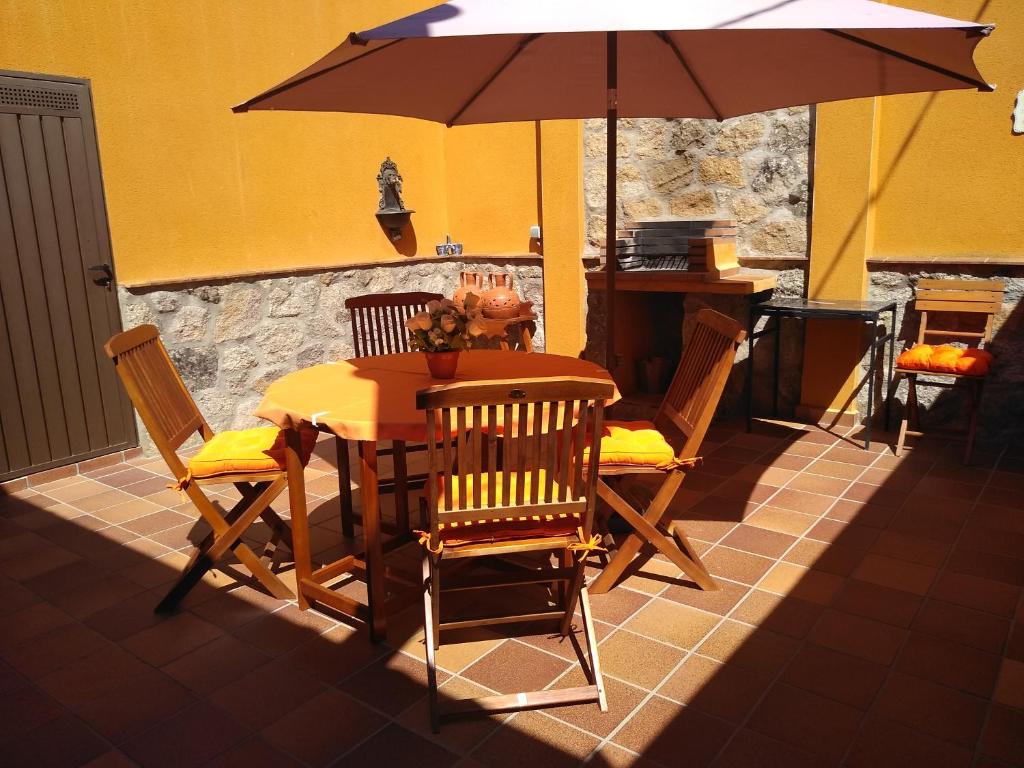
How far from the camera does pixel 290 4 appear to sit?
5.26 metres

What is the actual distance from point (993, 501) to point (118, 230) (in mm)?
4817

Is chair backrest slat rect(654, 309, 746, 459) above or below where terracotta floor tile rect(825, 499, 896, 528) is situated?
above

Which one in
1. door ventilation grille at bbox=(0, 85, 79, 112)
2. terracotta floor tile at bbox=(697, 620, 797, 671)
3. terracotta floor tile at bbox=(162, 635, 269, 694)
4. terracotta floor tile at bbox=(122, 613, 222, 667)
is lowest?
terracotta floor tile at bbox=(697, 620, 797, 671)

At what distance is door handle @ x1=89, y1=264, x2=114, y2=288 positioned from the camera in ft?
14.7

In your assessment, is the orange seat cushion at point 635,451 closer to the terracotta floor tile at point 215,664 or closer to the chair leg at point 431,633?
the chair leg at point 431,633

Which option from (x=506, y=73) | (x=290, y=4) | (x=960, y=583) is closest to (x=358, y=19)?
(x=290, y=4)

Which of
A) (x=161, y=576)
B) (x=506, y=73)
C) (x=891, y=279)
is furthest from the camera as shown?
(x=891, y=279)

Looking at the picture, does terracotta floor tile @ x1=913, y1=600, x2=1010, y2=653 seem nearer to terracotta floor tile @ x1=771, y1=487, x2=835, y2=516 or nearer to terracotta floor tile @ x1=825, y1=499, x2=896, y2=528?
terracotta floor tile @ x1=825, y1=499, x2=896, y2=528

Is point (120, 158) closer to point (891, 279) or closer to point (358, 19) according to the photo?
point (358, 19)

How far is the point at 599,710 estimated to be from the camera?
2256 mm

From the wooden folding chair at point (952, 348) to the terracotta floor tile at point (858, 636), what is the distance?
2.03 metres

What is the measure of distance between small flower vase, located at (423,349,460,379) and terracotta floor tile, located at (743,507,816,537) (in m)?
1.62

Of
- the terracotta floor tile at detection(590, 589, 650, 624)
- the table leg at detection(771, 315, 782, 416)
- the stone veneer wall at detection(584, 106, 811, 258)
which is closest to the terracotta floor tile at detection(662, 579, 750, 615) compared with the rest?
the terracotta floor tile at detection(590, 589, 650, 624)

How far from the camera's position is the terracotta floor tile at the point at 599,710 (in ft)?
7.20
